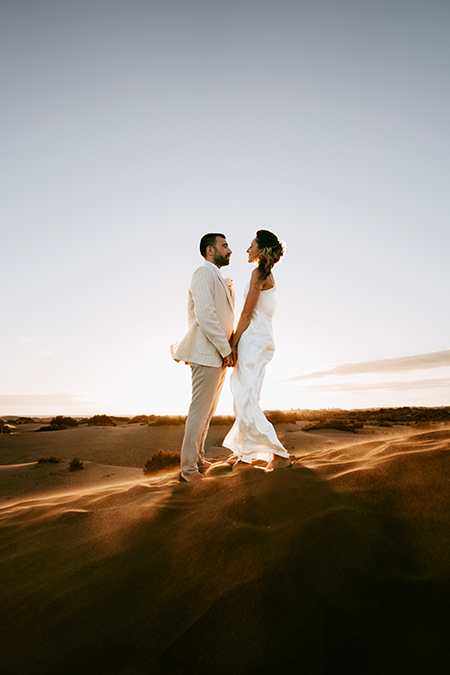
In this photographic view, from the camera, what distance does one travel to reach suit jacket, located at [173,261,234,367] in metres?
3.77

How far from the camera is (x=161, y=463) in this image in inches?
252

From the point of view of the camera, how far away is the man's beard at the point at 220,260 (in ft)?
13.8

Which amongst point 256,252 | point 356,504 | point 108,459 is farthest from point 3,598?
point 108,459

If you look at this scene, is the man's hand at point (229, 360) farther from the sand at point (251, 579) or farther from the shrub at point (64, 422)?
the shrub at point (64, 422)

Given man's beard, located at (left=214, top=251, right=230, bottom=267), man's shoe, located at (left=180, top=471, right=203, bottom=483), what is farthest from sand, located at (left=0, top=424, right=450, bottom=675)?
man's beard, located at (left=214, top=251, right=230, bottom=267)

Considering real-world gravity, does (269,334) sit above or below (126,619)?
above

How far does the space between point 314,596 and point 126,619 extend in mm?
825

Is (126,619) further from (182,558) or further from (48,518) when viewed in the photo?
(48,518)

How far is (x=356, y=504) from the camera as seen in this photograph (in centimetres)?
194

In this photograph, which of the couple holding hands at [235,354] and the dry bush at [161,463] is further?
the dry bush at [161,463]

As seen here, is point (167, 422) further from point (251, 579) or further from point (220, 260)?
point (251, 579)

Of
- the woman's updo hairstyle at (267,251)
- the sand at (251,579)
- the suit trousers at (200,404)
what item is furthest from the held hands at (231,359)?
the sand at (251,579)

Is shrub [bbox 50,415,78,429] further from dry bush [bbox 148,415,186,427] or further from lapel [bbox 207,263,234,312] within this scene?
lapel [bbox 207,263,234,312]

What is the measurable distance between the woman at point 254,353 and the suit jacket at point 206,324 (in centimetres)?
22
